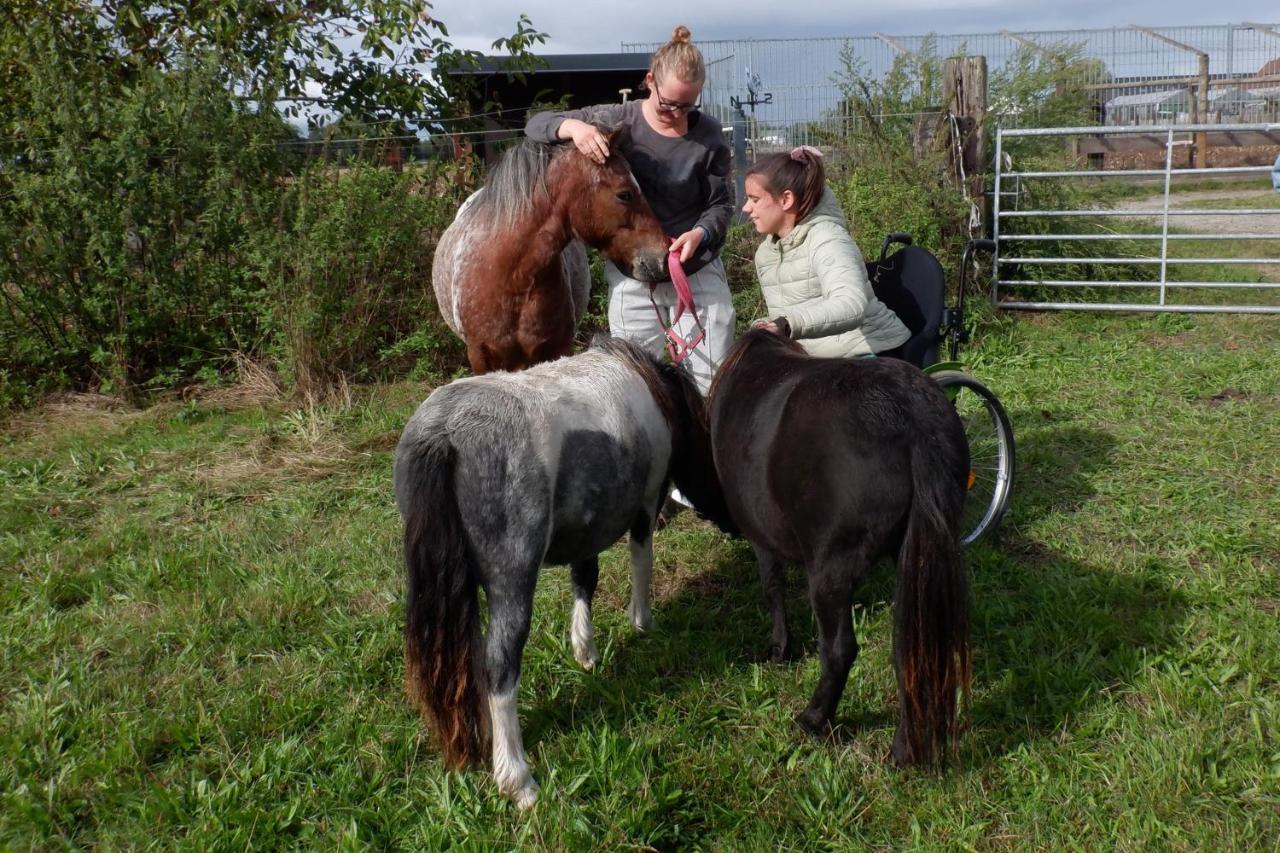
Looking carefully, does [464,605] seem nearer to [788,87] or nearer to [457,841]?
[457,841]

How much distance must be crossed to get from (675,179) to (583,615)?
1957 millimetres

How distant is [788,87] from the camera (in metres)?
11.4

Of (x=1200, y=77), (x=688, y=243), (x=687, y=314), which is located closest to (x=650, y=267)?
(x=688, y=243)

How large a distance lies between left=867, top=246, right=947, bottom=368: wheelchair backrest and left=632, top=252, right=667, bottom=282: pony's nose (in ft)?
3.74

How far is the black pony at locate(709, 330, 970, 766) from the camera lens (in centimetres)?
250

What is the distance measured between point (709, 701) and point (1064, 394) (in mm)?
4336

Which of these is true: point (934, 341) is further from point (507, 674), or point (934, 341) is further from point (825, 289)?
point (507, 674)

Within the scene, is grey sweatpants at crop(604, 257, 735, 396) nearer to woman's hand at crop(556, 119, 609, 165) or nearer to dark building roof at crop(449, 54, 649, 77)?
woman's hand at crop(556, 119, 609, 165)

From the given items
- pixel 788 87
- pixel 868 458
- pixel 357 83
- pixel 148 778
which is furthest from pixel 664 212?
pixel 788 87

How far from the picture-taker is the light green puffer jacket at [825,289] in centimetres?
342

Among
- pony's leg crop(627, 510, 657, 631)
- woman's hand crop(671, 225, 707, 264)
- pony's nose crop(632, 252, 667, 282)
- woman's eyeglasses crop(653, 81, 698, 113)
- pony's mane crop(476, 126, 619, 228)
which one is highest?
woman's eyeglasses crop(653, 81, 698, 113)

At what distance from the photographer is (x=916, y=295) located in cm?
432

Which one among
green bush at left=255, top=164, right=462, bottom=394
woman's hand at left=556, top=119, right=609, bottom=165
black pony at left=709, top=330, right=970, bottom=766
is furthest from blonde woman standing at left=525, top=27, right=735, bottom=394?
green bush at left=255, top=164, right=462, bottom=394

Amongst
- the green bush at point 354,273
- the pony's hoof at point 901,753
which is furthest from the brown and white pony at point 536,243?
the green bush at point 354,273
